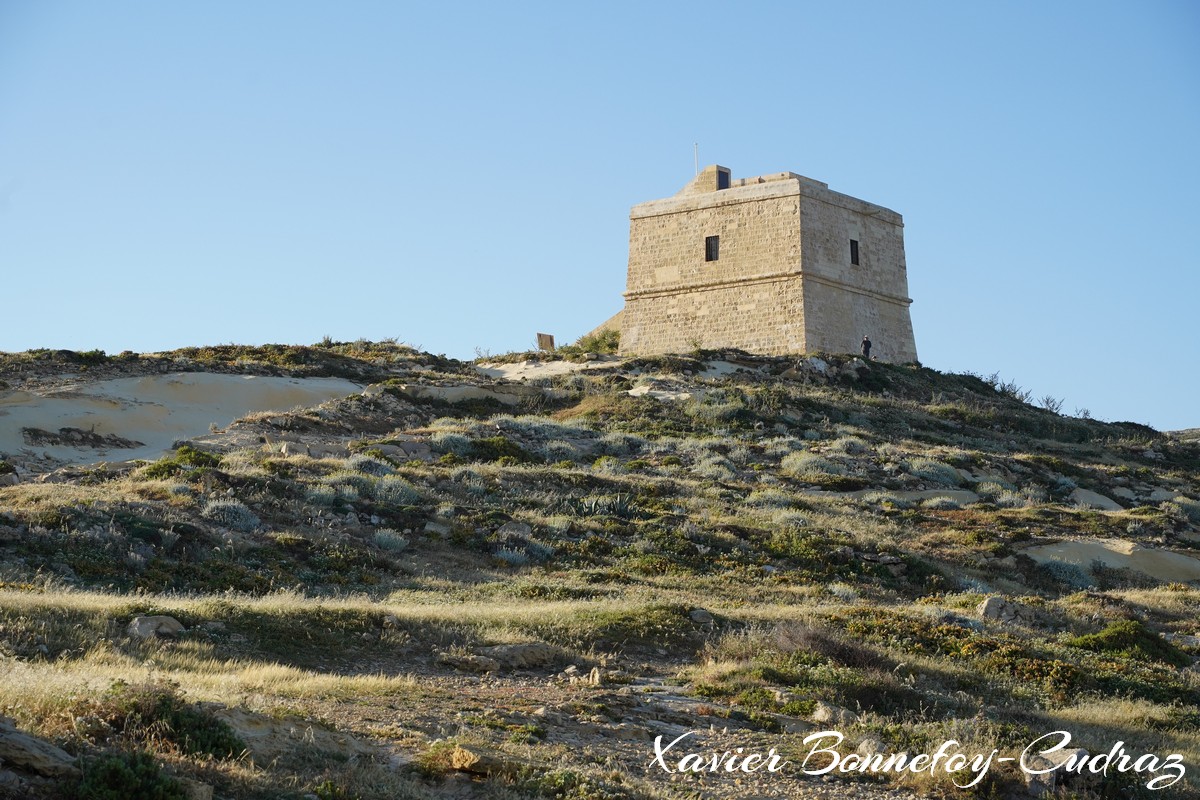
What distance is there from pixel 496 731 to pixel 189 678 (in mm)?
2123

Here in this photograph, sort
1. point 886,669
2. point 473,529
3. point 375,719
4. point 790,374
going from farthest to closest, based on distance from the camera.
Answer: point 790,374 < point 473,529 < point 886,669 < point 375,719

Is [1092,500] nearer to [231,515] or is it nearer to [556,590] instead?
[556,590]

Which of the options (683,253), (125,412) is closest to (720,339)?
(683,253)

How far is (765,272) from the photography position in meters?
38.2

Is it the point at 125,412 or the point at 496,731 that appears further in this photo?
the point at 125,412

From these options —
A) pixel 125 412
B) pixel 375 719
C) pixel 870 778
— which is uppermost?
pixel 125 412

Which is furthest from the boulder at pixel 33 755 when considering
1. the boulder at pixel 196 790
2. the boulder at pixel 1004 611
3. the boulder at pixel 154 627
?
the boulder at pixel 1004 611

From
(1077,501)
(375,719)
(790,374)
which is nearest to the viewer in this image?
(375,719)

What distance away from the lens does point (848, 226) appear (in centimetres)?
3947

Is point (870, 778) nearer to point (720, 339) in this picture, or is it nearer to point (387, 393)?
point (387, 393)

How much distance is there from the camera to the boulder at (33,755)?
18.6ft

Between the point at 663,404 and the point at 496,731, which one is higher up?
the point at 663,404

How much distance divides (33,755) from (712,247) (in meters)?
35.0

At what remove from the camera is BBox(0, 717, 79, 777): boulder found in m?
5.66
